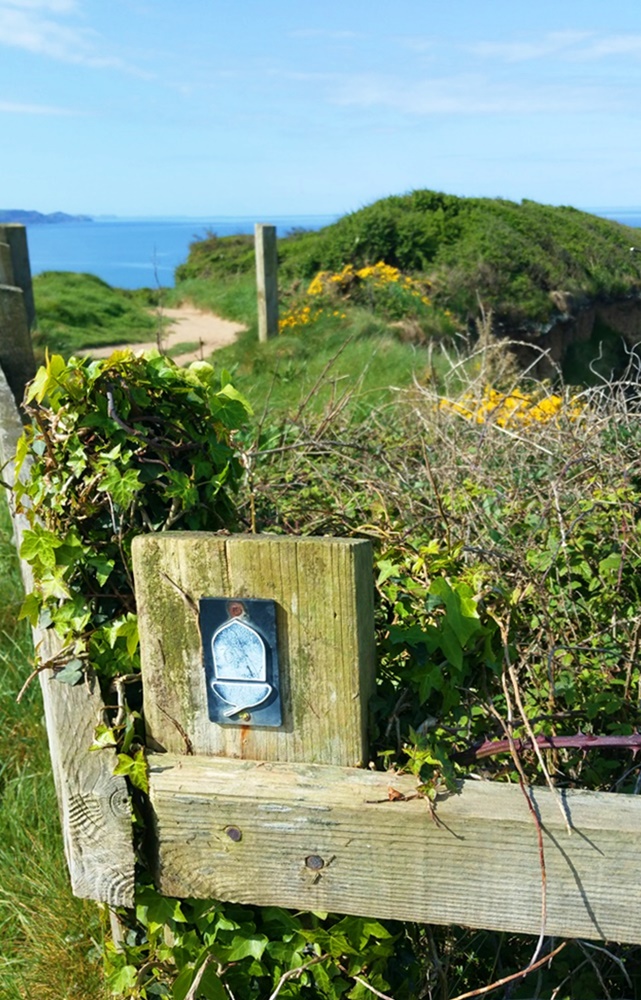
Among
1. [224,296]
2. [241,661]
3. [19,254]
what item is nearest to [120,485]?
[241,661]

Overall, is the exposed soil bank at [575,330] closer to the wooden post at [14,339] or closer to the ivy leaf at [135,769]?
the wooden post at [14,339]

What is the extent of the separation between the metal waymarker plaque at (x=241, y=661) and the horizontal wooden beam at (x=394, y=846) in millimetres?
111

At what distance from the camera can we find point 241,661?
5.60 ft

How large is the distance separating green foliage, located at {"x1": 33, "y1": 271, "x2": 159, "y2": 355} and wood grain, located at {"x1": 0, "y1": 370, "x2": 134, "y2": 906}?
31.5 feet

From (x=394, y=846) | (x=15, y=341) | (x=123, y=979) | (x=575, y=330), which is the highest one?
(x=15, y=341)

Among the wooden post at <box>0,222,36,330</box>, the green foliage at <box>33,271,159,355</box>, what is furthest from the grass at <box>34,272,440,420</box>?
the wooden post at <box>0,222,36,330</box>

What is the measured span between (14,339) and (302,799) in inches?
127

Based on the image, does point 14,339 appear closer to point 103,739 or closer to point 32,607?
point 32,607

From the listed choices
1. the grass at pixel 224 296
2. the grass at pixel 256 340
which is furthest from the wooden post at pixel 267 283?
the grass at pixel 224 296

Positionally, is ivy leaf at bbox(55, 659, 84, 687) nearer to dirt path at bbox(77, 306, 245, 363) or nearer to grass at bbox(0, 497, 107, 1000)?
grass at bbox(0, 497, 107, 1000)

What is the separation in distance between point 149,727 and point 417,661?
0.56 meters

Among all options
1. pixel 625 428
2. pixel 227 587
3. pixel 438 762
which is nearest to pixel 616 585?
pixel 625 428

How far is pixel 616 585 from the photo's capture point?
10.3 ft

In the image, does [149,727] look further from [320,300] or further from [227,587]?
[320,300]
